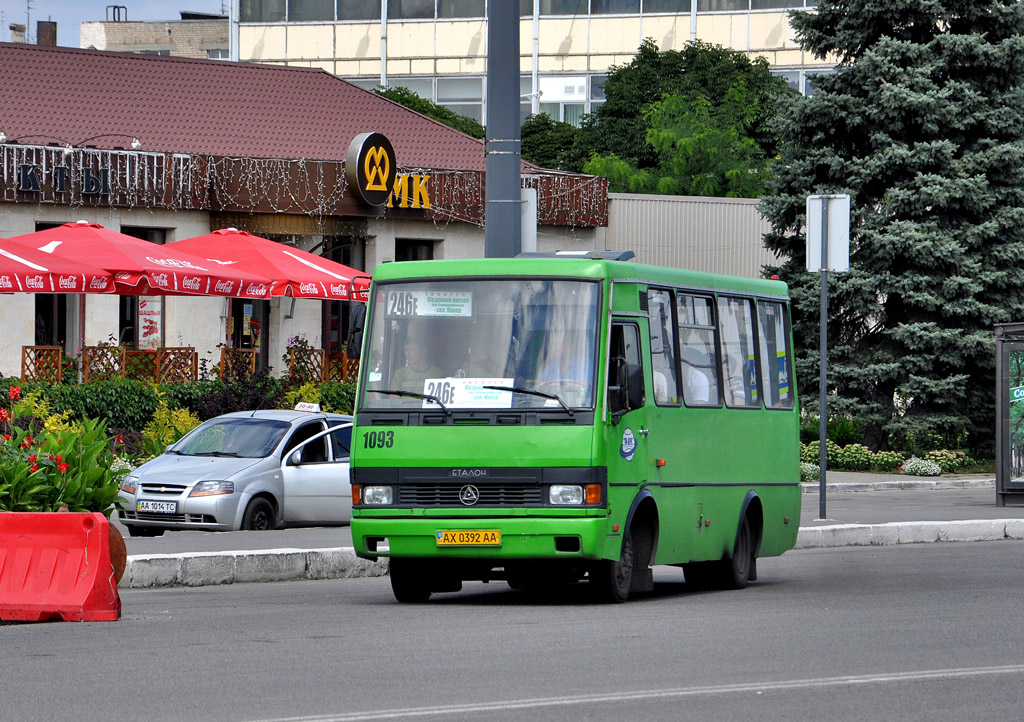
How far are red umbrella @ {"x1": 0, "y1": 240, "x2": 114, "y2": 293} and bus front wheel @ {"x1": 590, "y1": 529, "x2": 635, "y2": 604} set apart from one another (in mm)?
12821

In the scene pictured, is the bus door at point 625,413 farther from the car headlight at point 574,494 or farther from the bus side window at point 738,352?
the bus side window at point 738,352

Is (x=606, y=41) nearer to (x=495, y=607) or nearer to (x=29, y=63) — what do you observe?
(x=29, y=63)

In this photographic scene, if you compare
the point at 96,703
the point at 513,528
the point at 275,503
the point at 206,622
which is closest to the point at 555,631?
the point at 513,528

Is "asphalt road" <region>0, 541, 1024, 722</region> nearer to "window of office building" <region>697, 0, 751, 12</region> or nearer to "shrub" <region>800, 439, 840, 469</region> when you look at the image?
"shrub" <region>800, 439, 840, 469</region>

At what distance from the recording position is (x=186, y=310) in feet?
117

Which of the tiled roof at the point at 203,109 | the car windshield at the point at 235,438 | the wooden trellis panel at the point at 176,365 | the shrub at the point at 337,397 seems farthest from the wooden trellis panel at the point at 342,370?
the car windshield at the point at 235,438

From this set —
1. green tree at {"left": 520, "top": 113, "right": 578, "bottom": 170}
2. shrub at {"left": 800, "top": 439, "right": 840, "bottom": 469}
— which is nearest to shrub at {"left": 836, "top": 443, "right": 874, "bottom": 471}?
shrub at {"left": 800, "top": 439, "right": 840, "bottom": 469}

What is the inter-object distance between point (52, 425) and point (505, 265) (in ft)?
27.0

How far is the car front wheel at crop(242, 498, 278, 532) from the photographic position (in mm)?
19219

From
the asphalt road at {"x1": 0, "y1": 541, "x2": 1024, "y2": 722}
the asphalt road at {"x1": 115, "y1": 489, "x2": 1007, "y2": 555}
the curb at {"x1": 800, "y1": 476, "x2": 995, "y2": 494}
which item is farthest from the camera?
the curb at {"x1": 800, "y1": 476, "x2": 995, "y2": 494}

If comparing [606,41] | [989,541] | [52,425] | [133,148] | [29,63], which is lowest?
[989,541]

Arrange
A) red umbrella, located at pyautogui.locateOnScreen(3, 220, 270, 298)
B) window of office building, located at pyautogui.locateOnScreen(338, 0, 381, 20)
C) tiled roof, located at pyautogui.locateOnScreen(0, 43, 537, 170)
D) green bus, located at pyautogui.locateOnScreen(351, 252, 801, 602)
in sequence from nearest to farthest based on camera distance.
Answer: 1. green bus, located at pyautogui.locateOnScreen(351, 252, 801, 602)
2. red umbrella, located at pyautogui.locateOnScreen(3, 220, 270, 298)
3. tiled roof, located at pyautogui.locateOnScreen(0, 43, 537, 170)
4. window of office building, located at pyautogui.locateOnScreen(338, 0, 381, 20)

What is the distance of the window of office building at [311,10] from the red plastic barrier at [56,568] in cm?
7303

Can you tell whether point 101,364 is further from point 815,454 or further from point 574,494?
point 574,494
